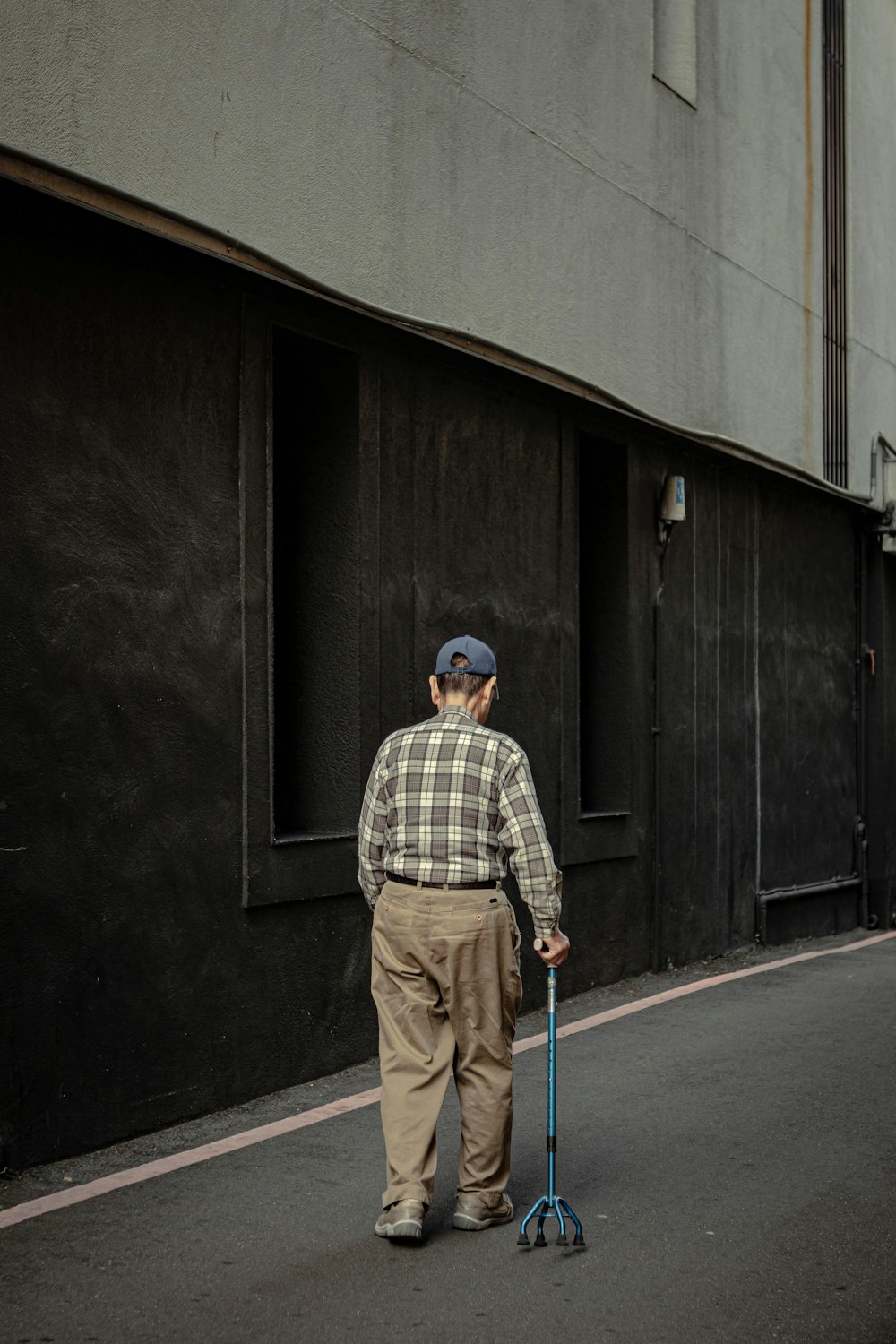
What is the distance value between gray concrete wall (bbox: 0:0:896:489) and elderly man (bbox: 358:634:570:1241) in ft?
10.3

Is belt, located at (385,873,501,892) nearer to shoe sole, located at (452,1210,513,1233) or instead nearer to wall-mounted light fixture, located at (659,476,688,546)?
shoe sole, located at (452,1210,513,1233)

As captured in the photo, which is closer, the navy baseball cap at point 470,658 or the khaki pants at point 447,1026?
the khaki pants at point 447,1026

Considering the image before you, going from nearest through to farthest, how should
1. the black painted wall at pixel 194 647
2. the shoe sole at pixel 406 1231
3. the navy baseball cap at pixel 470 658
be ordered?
the shoe sole at pixel 406 1231
the navy baseball cap at pixel 470 658
the black painted wall at pixel 194 647

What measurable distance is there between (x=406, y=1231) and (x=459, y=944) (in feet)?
3.15

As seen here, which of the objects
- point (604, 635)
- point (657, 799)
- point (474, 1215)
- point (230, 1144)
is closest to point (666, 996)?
point (657, 799)

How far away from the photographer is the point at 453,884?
5.52 m

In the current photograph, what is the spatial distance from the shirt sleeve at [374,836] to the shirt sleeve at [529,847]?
17.6 inches

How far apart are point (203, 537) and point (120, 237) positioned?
138 cm

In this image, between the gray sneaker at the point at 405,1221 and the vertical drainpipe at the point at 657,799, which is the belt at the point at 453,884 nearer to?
the gray sneaker at the point at 405,1221

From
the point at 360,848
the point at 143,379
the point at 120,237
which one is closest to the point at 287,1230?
the point at 360,848

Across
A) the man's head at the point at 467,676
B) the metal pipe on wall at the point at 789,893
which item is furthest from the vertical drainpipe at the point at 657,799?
the man's head at the point at 467,676

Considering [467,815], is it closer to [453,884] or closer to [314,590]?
[453,884]

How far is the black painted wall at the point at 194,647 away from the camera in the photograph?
6434 mm

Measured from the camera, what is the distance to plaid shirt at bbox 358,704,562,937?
551 centimetres
